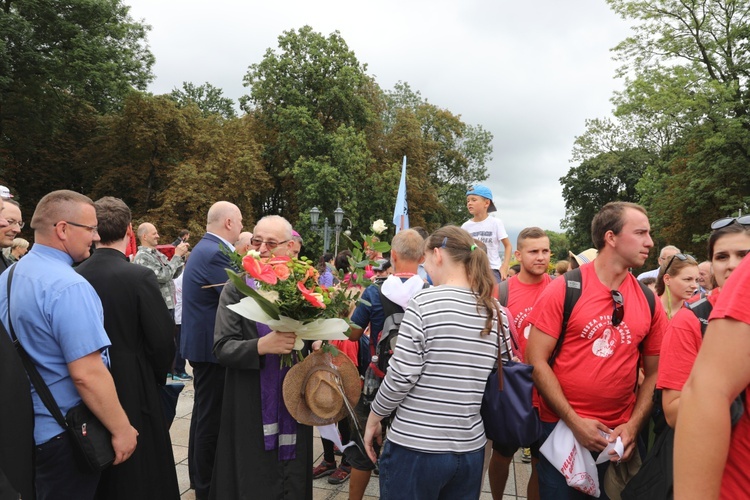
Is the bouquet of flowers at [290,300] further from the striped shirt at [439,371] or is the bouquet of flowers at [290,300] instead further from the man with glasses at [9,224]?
the man with glasses at [9,224]

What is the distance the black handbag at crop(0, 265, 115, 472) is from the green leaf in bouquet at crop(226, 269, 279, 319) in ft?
3.28

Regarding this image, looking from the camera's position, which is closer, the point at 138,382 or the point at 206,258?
the point at 138,382

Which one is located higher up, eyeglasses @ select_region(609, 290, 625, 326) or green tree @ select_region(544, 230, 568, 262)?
eyeglasses @ select_region(609, 290, 625, 326)

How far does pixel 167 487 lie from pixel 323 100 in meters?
27.1

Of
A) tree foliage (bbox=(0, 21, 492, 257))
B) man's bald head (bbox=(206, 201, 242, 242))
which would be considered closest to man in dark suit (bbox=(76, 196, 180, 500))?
man's bald head (bbox=(206, 201, 242, 242))

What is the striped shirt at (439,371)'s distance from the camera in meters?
2.45

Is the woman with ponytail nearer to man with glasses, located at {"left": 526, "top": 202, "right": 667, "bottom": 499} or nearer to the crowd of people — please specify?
the crowd of people

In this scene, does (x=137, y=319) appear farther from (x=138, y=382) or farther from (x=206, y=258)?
(x=206, y=258)

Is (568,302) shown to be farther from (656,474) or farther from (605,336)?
(656,474)

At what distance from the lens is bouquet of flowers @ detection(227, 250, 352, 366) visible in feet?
8.41

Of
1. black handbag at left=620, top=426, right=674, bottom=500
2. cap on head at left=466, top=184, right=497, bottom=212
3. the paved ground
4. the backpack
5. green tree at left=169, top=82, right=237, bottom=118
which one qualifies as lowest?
the paved ground

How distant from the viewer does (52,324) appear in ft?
8.14

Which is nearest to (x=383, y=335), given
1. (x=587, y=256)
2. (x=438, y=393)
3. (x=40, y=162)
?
(x=438, y=393)

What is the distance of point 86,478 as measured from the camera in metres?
2.64
